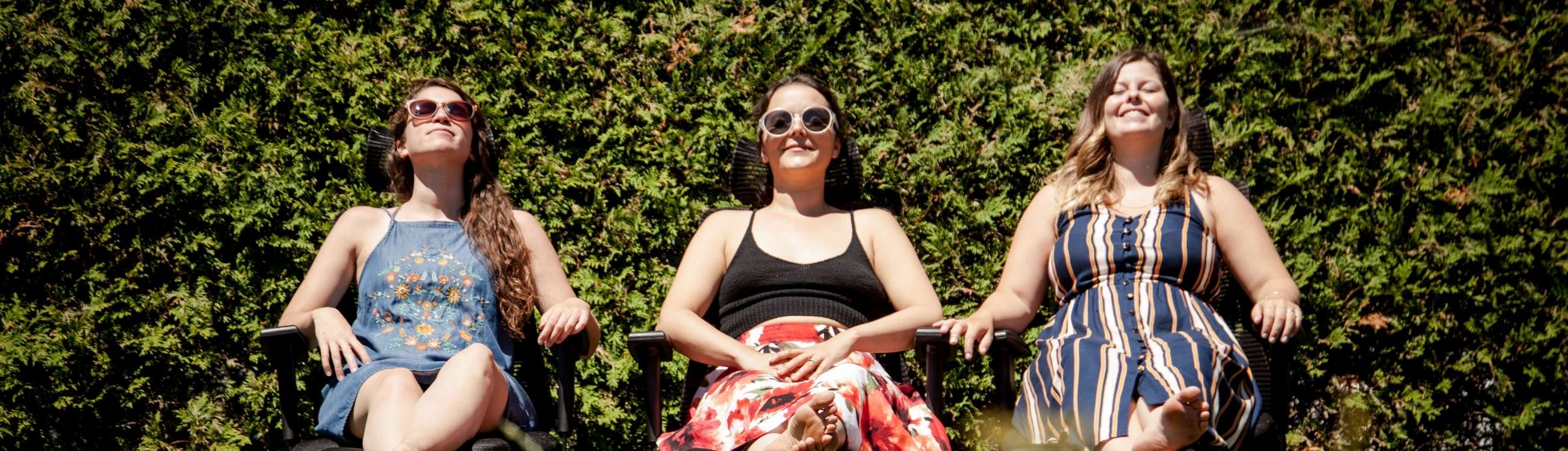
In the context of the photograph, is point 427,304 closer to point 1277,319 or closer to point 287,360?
point 287,360

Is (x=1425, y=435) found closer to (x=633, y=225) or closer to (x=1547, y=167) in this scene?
(x=1547, y=167)

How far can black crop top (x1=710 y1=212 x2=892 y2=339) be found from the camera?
3.43 metres

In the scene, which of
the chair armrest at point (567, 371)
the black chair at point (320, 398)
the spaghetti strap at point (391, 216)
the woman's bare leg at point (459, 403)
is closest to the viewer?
the woman's bare leg at point (459, 403)

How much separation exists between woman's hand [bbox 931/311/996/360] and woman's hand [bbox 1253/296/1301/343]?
0.71 meters

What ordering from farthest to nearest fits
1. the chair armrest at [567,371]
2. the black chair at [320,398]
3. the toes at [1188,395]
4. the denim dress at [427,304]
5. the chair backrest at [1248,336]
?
1. the denim dress at [427,304]
2. the chair armrest at [567,371]
3. the chair backrest at [1248,336]
4. the black chair at [320,398]
5. the toes at [1188,395]

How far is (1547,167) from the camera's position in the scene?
13.0 feet

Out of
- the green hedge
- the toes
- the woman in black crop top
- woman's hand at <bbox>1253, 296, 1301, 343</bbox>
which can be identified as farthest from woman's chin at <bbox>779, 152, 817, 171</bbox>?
the toes

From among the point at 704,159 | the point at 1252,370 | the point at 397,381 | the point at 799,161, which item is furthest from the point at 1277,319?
the point at 397,381

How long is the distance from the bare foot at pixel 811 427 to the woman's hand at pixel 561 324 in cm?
77

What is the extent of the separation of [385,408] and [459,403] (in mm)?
218

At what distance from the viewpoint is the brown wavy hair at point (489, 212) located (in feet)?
11.2

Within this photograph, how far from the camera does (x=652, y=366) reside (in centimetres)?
306

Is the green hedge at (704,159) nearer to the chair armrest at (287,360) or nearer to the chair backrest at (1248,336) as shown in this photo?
the chair backrest at (1248,336)

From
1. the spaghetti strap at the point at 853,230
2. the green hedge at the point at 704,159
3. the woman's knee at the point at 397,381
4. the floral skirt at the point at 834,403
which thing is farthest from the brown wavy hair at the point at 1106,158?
the woman's knee at the point at 397,381
